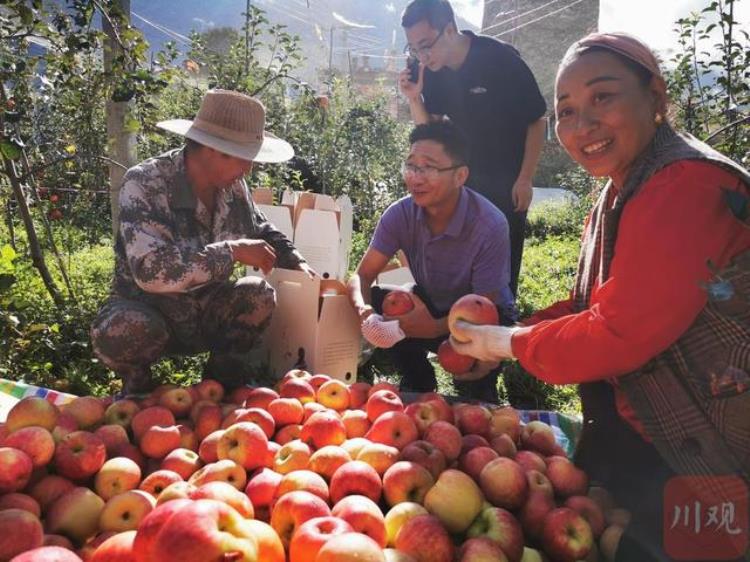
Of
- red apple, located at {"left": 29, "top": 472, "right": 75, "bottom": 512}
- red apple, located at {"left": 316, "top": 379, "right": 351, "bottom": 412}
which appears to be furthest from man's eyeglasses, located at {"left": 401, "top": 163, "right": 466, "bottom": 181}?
red apple, located at {"left": 29, "top": 472, "right": 75, "bottom": 512}

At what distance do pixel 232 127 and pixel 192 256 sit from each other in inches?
26.0

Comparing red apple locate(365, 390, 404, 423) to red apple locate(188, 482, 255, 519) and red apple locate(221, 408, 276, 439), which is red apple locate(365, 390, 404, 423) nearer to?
red apple locate(221, 408, 276, 439)

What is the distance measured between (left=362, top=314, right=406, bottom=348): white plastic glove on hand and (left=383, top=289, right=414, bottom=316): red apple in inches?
3.8

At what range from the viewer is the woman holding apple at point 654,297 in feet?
4.39

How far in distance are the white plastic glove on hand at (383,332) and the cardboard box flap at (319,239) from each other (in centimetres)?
133

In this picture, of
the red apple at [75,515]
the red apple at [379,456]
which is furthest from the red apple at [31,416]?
the red apple at [379,456]

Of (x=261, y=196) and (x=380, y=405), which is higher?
(x=380, y=405)

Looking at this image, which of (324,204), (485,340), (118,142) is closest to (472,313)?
(485,340)

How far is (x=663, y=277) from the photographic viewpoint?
1.33 metres

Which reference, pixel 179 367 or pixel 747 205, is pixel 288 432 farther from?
pixel 179 367

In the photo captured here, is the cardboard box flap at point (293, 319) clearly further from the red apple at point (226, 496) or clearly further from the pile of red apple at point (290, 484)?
the red apple at point (226, 496)

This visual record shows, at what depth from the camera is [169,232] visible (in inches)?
106

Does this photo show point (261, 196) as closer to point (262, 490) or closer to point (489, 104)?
point (489, 104)

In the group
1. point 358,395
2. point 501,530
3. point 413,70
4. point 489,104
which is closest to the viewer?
point 501,530
